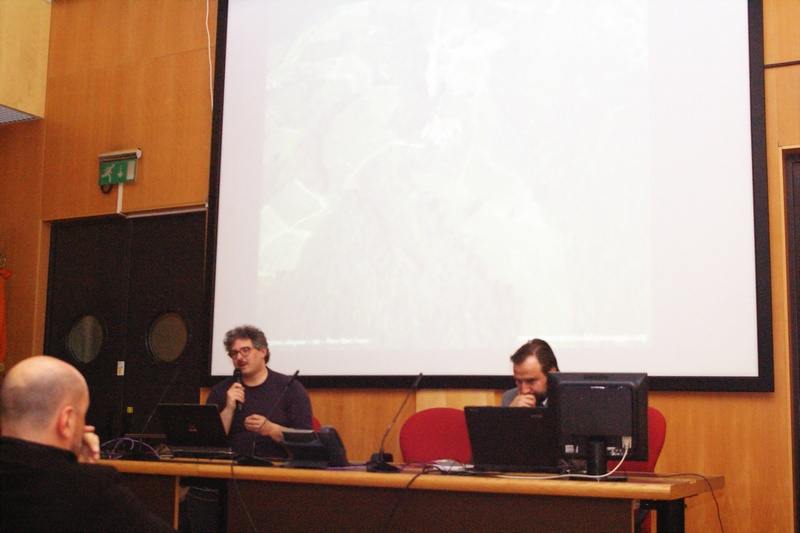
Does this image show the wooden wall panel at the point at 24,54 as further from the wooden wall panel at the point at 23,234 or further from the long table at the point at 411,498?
the long table at the point at 411,498

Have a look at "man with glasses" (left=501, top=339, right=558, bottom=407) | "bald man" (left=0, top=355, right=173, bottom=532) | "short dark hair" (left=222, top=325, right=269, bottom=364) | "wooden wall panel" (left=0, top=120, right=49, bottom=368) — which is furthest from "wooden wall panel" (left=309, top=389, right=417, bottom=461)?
"bald man" (left=0, top=355, right=173, bottom=532)

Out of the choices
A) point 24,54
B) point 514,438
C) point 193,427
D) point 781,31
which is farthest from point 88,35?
point 514,438

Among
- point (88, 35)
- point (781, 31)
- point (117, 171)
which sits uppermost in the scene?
point (88, 35)

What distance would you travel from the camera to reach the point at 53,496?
5.41 feet

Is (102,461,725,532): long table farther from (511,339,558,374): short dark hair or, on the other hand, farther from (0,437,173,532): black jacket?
(0,437,173,532): black jacket

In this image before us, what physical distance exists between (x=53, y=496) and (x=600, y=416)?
69.6 inches

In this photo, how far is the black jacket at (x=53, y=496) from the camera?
5.39 feet

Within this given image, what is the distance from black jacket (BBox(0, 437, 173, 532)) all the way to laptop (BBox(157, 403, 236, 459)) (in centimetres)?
176

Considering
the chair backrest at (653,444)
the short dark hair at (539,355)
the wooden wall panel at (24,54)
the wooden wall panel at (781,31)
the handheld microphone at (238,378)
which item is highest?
the wooden wall panel at (24,54)

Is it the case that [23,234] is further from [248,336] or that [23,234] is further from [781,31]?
[781,31]

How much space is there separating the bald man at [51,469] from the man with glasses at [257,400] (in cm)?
192

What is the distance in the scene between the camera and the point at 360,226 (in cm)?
483

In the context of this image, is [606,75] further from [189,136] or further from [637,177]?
[189,136]

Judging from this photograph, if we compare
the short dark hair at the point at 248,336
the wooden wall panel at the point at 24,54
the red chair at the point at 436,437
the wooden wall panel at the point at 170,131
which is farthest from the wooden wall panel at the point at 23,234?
the red chair at the point at 436,437
